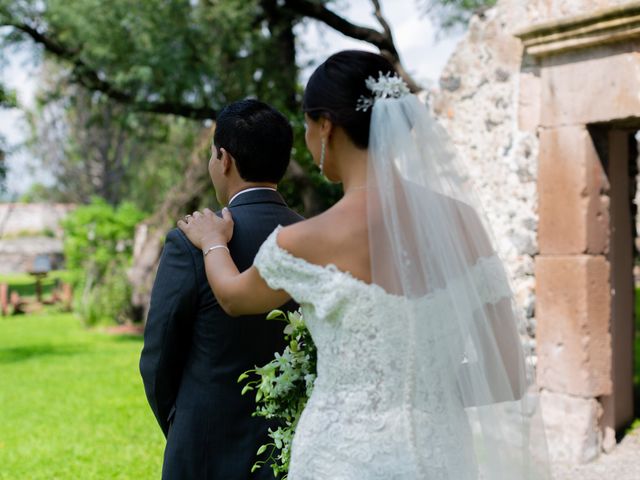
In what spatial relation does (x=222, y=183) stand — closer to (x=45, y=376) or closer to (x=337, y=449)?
(x=337, y=449)

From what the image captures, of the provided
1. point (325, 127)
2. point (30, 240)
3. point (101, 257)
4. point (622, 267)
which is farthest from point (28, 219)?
point (325, 127)

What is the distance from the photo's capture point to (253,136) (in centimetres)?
241

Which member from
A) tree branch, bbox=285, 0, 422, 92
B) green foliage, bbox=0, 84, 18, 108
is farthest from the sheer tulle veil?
green foliage, bbox=0, 84, 18, 108

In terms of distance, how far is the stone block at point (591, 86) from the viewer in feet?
17.6

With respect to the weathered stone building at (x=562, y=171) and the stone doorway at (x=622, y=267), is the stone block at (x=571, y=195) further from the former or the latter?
the stone doorway at (x=622, y=267)

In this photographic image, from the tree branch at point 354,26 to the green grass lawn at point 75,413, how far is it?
18.8 ft

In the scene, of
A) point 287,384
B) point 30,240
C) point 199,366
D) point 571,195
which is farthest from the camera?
point 30,240

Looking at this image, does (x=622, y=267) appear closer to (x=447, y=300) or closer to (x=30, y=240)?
(x=447, y=300)

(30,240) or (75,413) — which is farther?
(30,240)

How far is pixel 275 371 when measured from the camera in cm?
235

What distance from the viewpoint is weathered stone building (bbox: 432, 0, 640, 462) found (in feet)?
18.1

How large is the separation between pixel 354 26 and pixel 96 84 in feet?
14.6

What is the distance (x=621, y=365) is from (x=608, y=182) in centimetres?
176

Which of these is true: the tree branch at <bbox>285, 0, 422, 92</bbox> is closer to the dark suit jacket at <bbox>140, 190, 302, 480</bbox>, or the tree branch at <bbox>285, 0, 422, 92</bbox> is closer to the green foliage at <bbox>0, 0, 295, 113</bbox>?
the green foliage at <bbox>0, 0, 295, 113</bbox>
